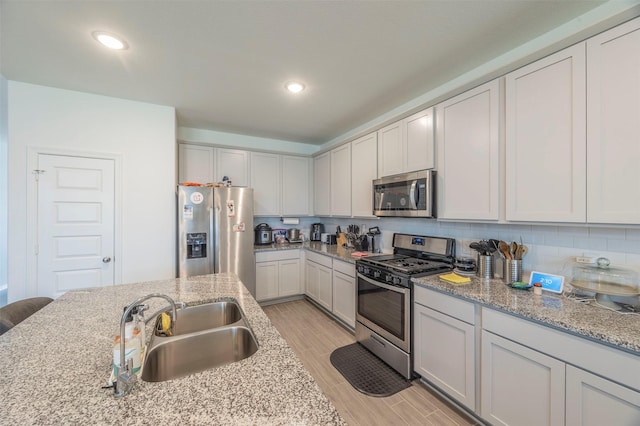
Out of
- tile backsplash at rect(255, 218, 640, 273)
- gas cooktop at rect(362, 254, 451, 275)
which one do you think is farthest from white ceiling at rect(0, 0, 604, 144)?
gas cooktop at rect(362, 254, 451, 275)

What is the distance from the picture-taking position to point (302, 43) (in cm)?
177

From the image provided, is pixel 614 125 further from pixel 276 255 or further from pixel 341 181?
pixel 276 255

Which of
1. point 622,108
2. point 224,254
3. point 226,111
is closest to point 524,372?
point 622,108

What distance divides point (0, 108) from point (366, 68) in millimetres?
3950

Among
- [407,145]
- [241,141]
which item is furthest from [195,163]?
[407,145]

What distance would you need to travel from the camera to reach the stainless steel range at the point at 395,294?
1.99 metres

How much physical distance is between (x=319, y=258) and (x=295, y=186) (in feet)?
4.46

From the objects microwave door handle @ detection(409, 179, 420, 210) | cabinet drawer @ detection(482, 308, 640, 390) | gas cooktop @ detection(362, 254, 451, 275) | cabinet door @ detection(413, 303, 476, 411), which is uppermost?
microwave door handle @ detection(409, 179, 420, 210)

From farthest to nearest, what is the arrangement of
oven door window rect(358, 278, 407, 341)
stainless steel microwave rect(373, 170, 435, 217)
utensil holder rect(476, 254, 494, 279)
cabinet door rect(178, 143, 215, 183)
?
1. cabinet door rect(178, 143, 215, 183)
2. stainless steel microwave rect(373, 170, 435, 217)
3. oven door window rect(358, 278, 407, 341)
4. utensil holder rect(476, 254, 494, 279)

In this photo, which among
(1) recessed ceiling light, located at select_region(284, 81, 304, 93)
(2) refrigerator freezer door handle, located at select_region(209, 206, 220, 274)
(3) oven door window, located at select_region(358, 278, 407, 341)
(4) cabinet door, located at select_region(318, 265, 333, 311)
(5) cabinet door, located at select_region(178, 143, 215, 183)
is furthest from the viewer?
(5) cabinet door, located at select_region(178, 143, 215, 183)

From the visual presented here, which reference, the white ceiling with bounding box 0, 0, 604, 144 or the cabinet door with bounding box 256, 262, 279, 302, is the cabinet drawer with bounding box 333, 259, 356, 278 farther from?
the white ceiling with bounding box 0, 0, 604, 144

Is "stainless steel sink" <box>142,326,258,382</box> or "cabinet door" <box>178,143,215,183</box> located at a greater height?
"cabinet door" <box>178,143,215,183</box>

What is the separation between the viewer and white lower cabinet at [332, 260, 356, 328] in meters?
2.73

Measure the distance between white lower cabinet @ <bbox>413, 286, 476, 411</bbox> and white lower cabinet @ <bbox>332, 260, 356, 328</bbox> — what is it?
87 cm
